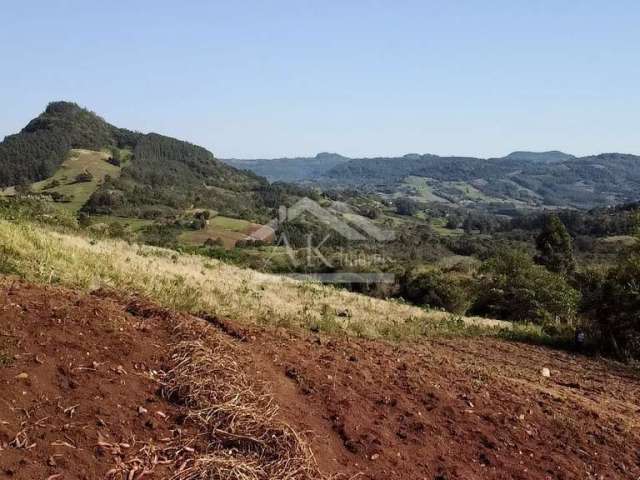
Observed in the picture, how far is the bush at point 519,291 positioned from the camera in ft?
87.9

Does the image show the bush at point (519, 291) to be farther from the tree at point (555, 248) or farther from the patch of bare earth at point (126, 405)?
the tree at point (555, 248)

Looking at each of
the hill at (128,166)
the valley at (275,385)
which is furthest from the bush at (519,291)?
the hill at (128,166)

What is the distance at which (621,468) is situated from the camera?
4.88m

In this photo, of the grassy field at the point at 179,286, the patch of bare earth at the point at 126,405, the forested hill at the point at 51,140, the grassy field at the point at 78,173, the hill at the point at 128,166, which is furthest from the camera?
the forested hill at the point at 51,140

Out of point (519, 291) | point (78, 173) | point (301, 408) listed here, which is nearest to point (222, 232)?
point (78, 173)

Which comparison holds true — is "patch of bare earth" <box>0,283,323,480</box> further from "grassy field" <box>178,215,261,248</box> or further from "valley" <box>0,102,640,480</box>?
"grassy field" <box>178,215,261,248</box>

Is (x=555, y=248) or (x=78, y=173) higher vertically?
(x=78, y=173)

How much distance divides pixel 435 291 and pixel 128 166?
106 metres

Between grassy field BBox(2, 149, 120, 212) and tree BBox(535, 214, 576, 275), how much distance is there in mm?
68244

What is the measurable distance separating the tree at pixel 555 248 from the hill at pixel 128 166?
62974 mm

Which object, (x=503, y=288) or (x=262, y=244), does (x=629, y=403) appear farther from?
(x=262, y=244)

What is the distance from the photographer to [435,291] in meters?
34.6

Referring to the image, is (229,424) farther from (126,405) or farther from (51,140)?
(51,140)

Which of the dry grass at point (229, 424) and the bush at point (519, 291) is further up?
the dry grass at point (229, 424)
